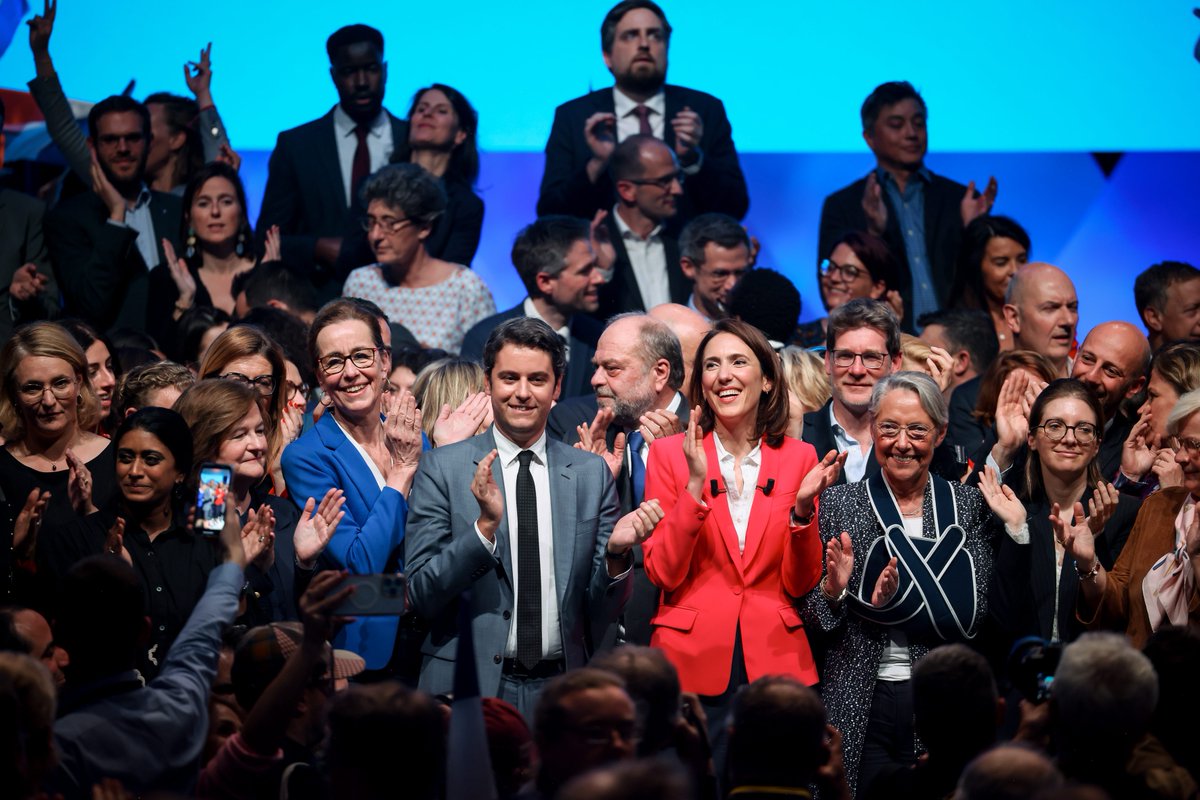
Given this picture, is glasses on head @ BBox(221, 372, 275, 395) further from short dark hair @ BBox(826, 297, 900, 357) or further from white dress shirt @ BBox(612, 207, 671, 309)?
white dress shirt @ BBox(612, 207, 671, 309)

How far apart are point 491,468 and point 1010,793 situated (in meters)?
1.90

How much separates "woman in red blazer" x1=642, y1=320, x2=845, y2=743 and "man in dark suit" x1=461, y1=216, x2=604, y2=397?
1.68 metres

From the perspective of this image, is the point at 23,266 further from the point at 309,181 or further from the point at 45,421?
the point at 45,421

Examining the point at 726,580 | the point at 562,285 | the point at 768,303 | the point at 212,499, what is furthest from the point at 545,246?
the point at 212,499

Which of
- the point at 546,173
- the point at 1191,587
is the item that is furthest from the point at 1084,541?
the point at 546,173

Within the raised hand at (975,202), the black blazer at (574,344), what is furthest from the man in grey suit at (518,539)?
the raised hand at (975,202)

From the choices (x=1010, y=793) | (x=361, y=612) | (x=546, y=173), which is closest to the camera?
(x=1010, y=793)

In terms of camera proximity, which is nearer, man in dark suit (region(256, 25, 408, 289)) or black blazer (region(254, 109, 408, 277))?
man in dark suit (region(256, 25, 408, 289))

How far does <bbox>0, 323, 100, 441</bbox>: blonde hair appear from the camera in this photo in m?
4.66

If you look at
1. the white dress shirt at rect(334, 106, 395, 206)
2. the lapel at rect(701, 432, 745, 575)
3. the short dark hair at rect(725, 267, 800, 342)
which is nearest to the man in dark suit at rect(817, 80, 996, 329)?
the short dark hair at rect(725, 267, 800, 342)

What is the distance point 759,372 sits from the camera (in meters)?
4.36

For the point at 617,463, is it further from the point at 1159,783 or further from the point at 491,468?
the point at 1159,783

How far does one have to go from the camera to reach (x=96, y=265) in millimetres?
6477

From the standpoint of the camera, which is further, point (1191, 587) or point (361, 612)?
point (1191, 587)
